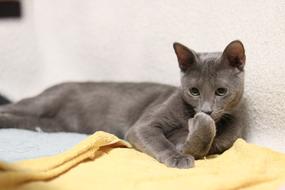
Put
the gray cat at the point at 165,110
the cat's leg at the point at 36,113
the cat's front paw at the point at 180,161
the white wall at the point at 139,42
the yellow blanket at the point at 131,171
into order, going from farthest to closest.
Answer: the cat's leg at the point at 36,113 < the white wall at the point at 139,42 < the gray cat at the point at 165,110 < the cat's front paw at the point at 180,161 < the yellow blanket at the point at 131,171

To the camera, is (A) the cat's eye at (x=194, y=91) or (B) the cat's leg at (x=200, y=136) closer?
(B) the cat's leg at (x=200, y=136)

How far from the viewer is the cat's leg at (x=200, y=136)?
4.61 feet

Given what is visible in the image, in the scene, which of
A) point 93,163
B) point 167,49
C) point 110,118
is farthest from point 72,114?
point 93,163

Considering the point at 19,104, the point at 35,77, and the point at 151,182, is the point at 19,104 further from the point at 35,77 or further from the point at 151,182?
the point at 151,182

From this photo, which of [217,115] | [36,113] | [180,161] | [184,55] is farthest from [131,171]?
[36,113]

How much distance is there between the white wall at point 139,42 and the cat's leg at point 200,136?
0.33m

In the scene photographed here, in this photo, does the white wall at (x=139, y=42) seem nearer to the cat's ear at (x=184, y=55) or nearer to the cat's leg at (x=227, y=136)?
the cat's leg at (x=227, y=136)

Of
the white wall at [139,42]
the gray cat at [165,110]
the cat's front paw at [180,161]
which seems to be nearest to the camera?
the cat's front paw at [180,161]

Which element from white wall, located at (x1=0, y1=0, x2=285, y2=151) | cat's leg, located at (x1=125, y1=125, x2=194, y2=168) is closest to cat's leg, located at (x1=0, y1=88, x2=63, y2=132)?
white wall, located at (x1=0, y1=0, x2=285, y2=151)

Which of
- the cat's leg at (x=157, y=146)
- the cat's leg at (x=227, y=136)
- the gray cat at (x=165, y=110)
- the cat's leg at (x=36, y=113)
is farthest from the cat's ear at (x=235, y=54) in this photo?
the cat's leg at (x=36, y=113)

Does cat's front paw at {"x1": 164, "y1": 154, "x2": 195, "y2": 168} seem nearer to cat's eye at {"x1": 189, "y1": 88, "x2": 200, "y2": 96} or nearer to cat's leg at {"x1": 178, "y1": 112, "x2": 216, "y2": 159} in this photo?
cat's leg at {"x1": 178, "y1": 112, "x2": 216, "y2": 159}

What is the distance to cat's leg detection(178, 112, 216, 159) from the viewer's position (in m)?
1.40

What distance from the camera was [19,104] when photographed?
2.14 m

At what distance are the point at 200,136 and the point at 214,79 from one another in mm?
232
